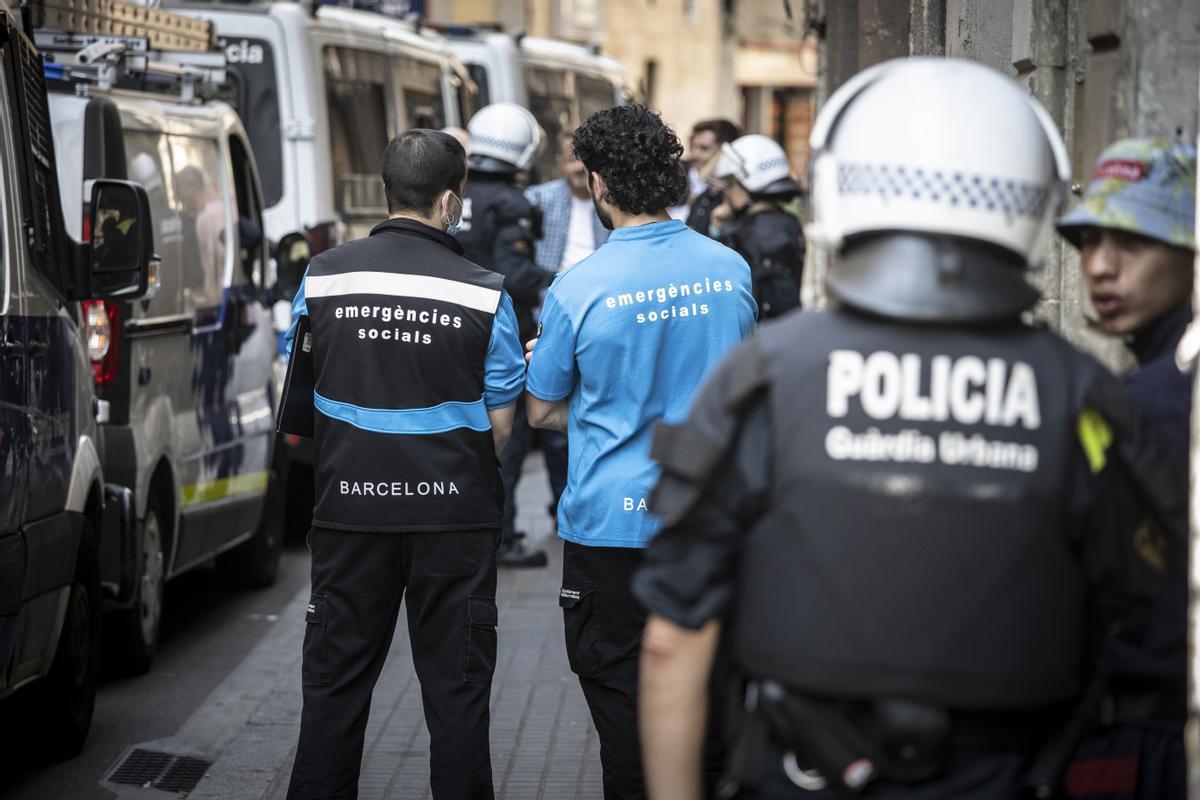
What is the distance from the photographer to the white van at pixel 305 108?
1155cm

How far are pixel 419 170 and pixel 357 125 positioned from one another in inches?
312

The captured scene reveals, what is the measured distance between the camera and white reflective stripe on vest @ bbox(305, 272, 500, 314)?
4.80m

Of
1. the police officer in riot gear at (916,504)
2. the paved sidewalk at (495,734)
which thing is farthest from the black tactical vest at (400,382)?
the police officer in riot gear at (916,504)

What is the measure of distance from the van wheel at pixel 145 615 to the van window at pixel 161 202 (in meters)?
0.80

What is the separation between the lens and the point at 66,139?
7348mm

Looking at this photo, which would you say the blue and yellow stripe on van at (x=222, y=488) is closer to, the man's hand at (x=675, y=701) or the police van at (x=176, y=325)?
the police van at (x=176, y=325)

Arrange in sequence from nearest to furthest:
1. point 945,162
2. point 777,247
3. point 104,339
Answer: point 945,162 → point 104,339 → point 777,247

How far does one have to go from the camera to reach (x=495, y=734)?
21.5 feet

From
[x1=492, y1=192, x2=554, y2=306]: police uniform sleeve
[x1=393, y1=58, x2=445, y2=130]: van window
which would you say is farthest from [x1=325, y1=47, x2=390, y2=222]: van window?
[x1=492, y1=192, x2=554, y2=306]: police uniform sleeve

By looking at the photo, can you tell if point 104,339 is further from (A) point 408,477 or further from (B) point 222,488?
(A) point 408,477

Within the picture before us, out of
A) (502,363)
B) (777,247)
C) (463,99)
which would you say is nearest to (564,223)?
(777,247)

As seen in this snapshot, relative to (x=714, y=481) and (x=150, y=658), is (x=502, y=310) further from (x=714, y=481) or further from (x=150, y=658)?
(x=150, y=658)

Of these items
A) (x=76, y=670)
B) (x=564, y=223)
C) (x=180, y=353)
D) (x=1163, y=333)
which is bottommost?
(x=76, y=670)

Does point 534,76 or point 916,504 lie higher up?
point 534,76
